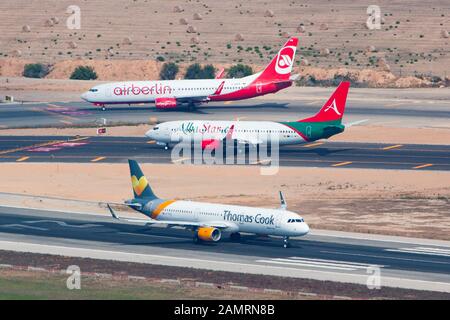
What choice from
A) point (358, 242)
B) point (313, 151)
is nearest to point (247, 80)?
point (313, 151)

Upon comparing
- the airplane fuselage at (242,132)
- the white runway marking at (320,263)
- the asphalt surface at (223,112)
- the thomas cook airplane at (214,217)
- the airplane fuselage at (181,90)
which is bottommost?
the white runway marking at (320,263)

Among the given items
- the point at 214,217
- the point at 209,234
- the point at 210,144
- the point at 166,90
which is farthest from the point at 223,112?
the point at 209,234

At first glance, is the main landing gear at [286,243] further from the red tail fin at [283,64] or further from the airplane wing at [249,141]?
the red tail fin at [283,64]

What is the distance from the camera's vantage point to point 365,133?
518 ft

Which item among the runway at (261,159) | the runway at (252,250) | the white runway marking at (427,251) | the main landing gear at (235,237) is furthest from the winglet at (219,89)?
the white runway marking at (427,251)

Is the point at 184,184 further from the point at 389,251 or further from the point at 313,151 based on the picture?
the point at 389,251

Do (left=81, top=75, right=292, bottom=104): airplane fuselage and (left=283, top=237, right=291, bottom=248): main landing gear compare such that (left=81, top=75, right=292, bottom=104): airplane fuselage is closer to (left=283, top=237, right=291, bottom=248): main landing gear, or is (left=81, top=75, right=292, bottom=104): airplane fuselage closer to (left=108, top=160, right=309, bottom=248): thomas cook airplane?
(left=108, top=160, right=309, bottom=248): thomas cook airplane

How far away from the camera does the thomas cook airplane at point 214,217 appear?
91.1 m

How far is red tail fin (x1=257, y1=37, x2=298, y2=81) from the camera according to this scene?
175 metres

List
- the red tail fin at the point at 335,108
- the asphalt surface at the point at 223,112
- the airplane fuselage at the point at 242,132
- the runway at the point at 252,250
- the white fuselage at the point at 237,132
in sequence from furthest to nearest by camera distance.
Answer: the asphalt surface at the point at 223,112 < the white fuselage at the point at 237,132 < the airplane fuselage at the point at 242,132 < the red tail fin at the point at 335,108 < the runway at the point at 252,250

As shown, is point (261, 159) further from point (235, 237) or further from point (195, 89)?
point (235, 237)

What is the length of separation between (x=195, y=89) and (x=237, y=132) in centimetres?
3594

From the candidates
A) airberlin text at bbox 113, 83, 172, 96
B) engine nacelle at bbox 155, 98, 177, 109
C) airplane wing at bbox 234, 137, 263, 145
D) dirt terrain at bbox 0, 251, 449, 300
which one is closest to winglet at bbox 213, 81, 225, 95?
engine nacelle at bbox 155, 98, 177, 109

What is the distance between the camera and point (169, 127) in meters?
144
